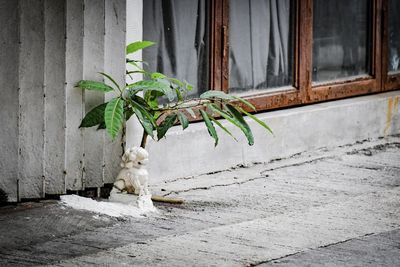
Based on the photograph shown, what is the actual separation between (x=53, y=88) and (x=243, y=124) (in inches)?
A: 46.4

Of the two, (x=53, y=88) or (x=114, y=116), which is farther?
(x=53, y=88)

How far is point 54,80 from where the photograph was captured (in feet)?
21.3

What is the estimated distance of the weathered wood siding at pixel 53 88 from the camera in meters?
6.38

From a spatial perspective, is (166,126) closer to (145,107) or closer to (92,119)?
(145,107)

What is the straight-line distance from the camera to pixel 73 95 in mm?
6570

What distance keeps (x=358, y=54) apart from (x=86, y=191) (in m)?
3.54

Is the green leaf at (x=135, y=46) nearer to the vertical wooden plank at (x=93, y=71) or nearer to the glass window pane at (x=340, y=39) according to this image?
the vertical wooden plank at (x=93, y=71)

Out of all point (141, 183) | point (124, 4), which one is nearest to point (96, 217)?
point (141, 183)

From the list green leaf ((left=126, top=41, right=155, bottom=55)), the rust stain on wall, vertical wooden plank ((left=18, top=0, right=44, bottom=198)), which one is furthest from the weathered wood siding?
the rust stain on wall

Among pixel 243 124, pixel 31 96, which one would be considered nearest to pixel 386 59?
pixel 243 124

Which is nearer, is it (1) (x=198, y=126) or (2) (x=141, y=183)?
(2) (x=141, y=183)

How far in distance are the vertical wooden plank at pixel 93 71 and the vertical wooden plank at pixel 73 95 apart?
1.6 inches

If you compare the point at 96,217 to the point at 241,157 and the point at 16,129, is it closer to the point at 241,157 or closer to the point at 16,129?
the point at 16,129

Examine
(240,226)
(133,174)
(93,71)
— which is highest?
(93,71)
